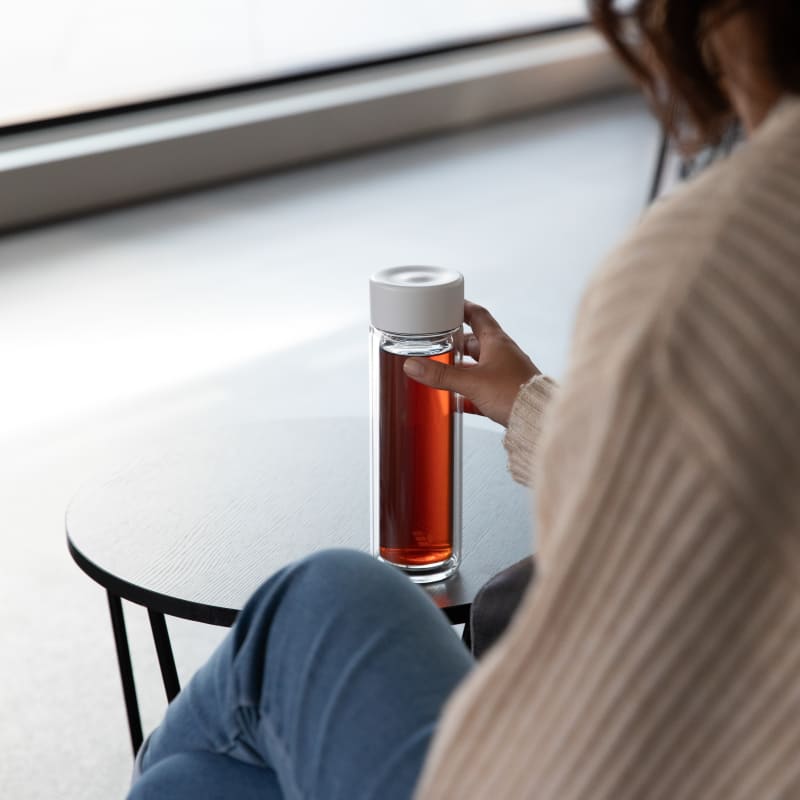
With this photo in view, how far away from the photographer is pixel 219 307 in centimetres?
310

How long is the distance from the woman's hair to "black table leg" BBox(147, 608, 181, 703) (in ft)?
2.34

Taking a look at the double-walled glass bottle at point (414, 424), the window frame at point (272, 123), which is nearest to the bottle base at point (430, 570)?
the double-walled glass bottle at point (414, 424)

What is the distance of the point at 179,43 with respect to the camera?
4.22 m

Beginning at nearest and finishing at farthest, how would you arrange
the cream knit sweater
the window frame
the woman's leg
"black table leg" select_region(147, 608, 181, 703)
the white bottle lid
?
the cream knit sweater → the woman's leg → the white bottle lid → "black table leg" select_region(147, 608, 181, 703) → the window frame

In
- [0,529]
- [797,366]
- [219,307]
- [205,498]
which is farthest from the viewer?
[219,307]

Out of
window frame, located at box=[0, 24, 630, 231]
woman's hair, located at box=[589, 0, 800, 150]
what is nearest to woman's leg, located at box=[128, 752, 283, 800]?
woman's hair, located at box=[589, 0, 800, 150]

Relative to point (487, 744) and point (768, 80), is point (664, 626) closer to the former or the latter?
point (487, 744)

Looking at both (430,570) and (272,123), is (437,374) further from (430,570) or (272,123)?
(272,123)

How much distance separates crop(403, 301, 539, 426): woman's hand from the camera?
95cm

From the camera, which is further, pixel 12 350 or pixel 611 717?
pixel 12 350

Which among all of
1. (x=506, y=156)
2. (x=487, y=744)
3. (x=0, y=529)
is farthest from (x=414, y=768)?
(x=506, y=156)

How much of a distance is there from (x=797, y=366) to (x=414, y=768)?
313mm

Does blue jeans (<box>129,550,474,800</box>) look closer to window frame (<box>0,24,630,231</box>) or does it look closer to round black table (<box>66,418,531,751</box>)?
round black table (<box>66,418,531,751</box>)

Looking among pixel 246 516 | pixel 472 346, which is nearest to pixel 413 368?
pixel 472 346
